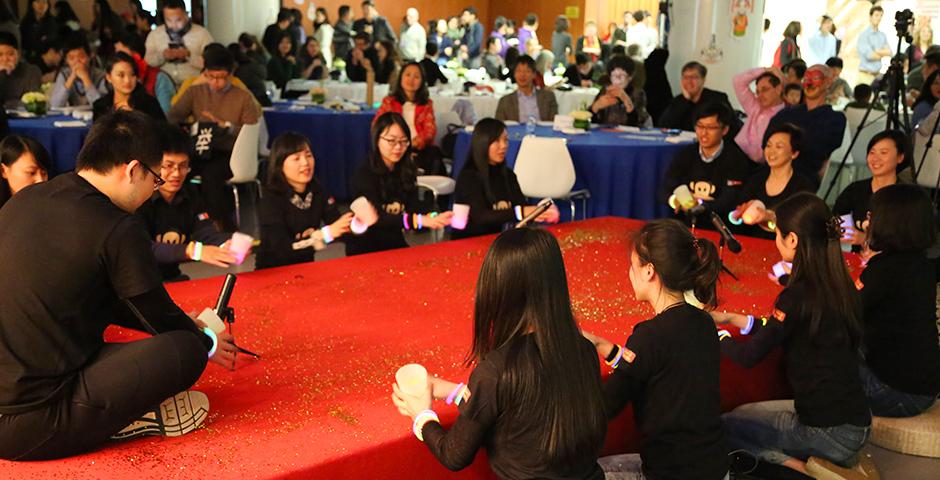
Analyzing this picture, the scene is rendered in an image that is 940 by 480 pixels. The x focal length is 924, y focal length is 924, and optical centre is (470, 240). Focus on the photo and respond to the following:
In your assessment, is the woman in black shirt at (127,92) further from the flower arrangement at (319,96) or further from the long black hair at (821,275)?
the long black hair at (821,275)

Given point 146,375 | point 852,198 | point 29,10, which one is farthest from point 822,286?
point 29,10

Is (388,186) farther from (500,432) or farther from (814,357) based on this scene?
(500,432)

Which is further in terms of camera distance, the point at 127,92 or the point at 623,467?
the point at 127,92

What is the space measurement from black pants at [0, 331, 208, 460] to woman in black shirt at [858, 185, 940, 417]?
2.10 m

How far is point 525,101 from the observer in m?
6.89

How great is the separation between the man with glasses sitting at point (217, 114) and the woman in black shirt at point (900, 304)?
13.2 feet

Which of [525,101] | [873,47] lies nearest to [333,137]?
[525,101]

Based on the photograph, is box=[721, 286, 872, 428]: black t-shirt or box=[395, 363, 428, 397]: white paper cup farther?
box=[721, 286, 872, 428]: black t-shirt

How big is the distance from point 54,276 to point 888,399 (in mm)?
2489

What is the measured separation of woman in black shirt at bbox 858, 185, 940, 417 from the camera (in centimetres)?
283

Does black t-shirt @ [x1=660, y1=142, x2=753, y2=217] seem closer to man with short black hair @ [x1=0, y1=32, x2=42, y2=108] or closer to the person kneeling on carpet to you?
the person kneeling on carpet

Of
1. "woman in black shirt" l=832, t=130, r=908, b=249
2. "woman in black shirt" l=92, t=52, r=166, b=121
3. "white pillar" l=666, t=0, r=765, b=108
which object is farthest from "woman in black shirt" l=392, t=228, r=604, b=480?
"white pillar" l=666, t=0, r=765, b=108

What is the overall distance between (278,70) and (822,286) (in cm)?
756

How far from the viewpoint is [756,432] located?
2.78m
